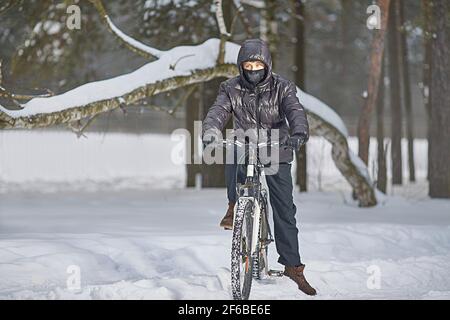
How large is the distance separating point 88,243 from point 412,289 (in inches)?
133

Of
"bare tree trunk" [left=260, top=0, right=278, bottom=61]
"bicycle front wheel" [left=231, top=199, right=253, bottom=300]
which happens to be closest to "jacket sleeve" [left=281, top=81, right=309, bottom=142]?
"bicycle front wheel" [left=231, top=199, right=253, bottom=300]

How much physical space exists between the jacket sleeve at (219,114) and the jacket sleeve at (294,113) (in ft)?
1.56

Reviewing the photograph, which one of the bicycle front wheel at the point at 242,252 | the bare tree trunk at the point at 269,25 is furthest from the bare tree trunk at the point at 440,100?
the bicycle front wheel at the point at 242,252

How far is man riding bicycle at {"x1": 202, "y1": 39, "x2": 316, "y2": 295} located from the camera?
5.73 meters

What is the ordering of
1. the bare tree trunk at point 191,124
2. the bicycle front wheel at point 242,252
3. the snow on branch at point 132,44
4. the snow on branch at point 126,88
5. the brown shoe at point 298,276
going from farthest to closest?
1. the bare tree trunk at point 191,124
2. the snow on branch at point 132,44
3. the snow on branch at point 126,88
4. the brown shoe at point 298,276
5. the bicycle front wheel at point 242,252

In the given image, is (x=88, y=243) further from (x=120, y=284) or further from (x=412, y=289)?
(x=412, y=289)

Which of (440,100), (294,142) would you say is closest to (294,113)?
(294,142)

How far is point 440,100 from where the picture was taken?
493 inches

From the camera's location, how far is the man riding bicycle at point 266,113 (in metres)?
5.73

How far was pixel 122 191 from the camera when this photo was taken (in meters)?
15.8

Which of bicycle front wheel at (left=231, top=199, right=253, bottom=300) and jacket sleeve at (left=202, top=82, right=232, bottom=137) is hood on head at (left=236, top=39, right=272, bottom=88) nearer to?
jacket sleeve at (left=202, top=82, right=232, bottom=137)

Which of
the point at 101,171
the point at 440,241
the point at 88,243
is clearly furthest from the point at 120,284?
the point at 101,171

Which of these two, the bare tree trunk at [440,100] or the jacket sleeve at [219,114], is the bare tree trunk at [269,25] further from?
the jacket sleeve at [219,114]

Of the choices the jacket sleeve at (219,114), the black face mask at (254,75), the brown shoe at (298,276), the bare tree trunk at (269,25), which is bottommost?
the brown shoe at (298,276)
